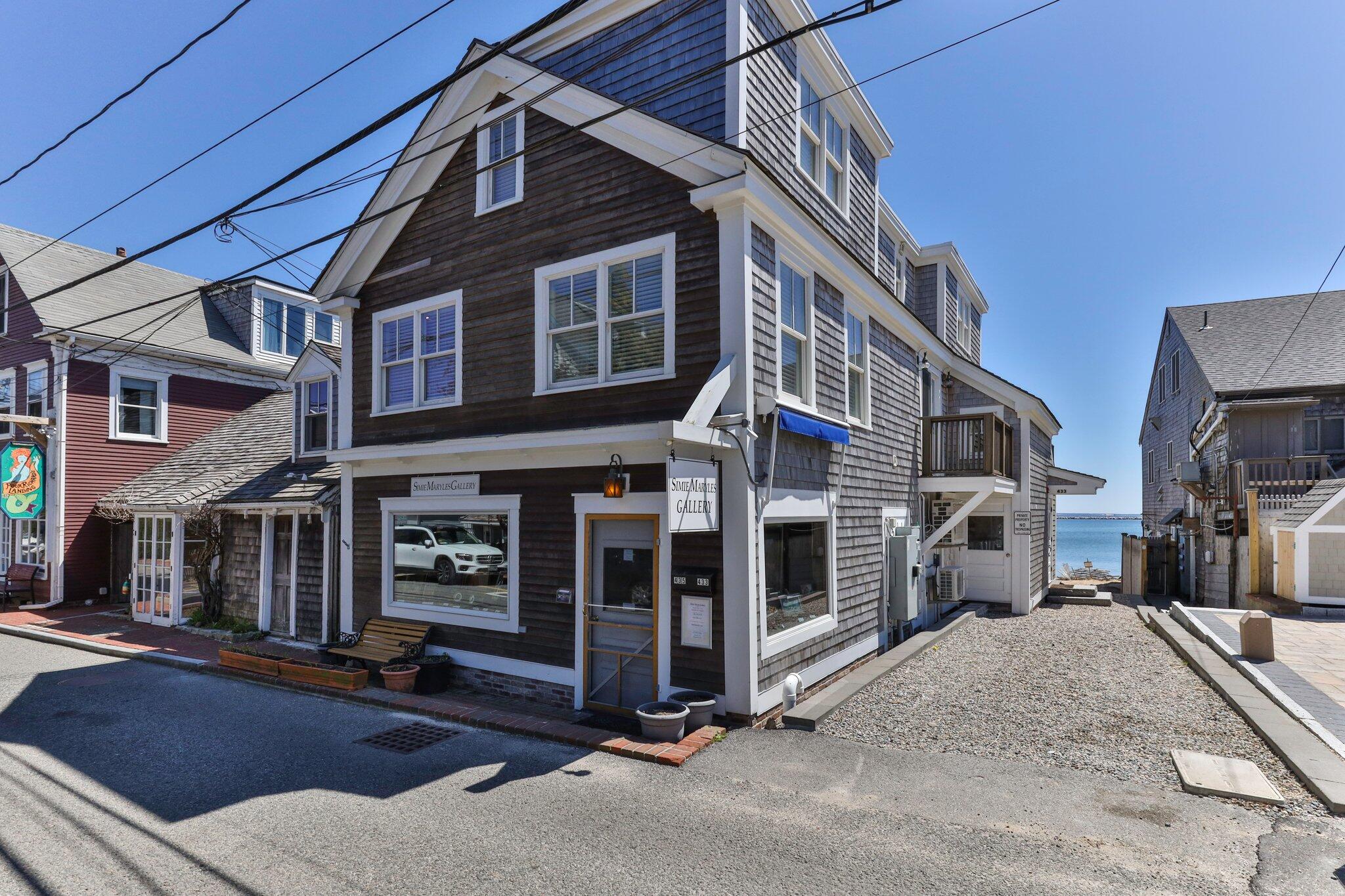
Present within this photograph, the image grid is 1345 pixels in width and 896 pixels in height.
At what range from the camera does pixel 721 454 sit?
7.73 meters

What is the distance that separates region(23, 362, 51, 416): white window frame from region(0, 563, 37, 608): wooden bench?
3.91 metres

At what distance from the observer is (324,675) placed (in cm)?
978

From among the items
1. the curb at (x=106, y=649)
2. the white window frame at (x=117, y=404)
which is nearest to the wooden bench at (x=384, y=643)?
the curb at (x=106, y=649)

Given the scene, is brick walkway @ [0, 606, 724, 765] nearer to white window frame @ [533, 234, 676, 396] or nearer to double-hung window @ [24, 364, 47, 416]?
white window frame @ [533, 234, 676, 396]

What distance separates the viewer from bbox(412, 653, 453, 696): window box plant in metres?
9.57

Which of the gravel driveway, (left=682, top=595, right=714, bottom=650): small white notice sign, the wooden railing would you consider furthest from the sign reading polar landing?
the wooden railing

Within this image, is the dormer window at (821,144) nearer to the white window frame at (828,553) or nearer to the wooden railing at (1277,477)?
the white window frame at (828,553)

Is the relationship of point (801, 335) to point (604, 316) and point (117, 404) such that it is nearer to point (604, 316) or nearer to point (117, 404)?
point (604, 316)

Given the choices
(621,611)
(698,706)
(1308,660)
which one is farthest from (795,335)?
(1308,660)

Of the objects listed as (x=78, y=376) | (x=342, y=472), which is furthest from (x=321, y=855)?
(x=78, y=376)

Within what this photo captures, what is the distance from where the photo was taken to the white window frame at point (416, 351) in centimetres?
1028

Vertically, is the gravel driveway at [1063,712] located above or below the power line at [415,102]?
below

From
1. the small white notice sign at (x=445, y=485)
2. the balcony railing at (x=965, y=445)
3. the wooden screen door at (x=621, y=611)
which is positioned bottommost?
the wooden screen door at (x=621, y=611)

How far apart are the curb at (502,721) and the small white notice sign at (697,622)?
880 millimetres
